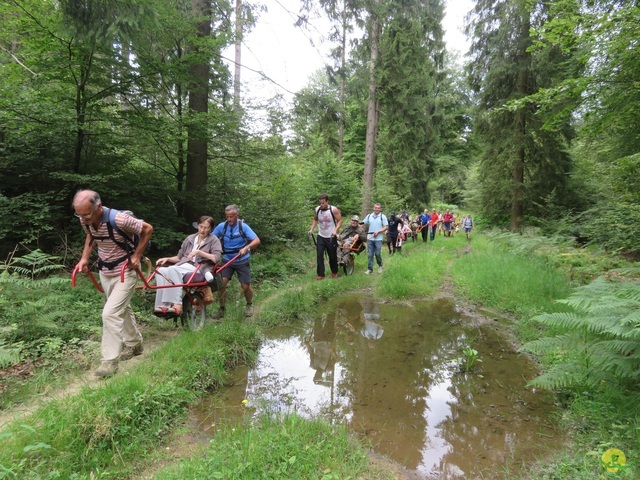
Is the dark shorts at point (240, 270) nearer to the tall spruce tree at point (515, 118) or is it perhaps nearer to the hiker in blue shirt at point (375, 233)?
the hiker in blue shirt at point (375, 233)

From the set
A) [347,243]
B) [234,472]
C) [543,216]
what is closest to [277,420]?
[234,472]

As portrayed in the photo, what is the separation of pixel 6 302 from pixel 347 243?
7089 mm

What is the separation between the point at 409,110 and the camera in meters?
14.7

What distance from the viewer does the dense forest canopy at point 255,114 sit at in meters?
5.95

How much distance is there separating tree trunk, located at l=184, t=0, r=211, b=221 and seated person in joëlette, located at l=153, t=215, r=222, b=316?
3.39 meters

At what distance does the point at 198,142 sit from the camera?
8.71 meters

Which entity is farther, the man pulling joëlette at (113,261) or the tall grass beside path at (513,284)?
the tall grass beside path at (513,284)

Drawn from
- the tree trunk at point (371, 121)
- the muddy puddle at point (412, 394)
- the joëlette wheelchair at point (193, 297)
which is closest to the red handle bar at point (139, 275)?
the joëlette wheelchair at point (193, 297)

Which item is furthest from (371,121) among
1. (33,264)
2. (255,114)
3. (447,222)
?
(33,264)

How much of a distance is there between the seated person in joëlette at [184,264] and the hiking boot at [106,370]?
84 cm

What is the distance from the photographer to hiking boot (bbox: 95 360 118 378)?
364 cm

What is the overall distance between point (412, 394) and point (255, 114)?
784cm

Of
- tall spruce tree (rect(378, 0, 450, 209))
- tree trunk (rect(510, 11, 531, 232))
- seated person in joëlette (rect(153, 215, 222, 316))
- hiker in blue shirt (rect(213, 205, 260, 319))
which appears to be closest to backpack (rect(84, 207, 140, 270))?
seated person in joëlette (rect(153, 215, 222, 316))

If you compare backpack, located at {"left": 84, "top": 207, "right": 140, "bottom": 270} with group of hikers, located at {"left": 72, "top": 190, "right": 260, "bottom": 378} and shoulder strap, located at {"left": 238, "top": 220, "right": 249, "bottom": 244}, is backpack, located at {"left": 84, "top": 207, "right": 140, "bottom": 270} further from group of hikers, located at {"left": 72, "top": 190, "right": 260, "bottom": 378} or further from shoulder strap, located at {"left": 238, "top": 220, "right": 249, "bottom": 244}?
shoulder strap, located at {"left": 238, "top": 220, "right": 249, "bottom": 244}
